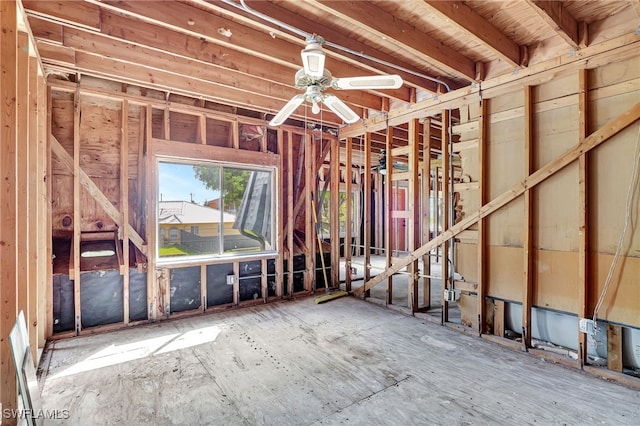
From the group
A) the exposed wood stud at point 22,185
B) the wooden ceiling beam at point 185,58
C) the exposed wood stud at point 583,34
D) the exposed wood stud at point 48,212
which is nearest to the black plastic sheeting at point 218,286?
the exposed wood stud at point 48,212

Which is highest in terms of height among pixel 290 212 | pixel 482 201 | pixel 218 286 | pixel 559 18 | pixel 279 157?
pixel 559 18

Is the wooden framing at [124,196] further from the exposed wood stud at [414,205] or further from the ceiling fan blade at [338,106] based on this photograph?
the exposed wood stud at [414,205]

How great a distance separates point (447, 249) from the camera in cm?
404

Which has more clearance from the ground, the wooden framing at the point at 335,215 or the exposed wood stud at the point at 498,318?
the wooden framing at the point at 335,215

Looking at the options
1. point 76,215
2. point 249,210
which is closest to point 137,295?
point 76,215

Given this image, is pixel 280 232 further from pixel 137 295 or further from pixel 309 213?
pixel 137 295

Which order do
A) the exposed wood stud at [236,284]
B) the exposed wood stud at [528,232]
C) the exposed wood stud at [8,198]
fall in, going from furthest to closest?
the exposed wood stud at [236,284]
the exposed wood stud at [528,232]
the exposed wood stud at [8,198]

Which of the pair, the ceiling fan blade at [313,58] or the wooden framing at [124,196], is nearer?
the ceiling fan blade at [313,58]

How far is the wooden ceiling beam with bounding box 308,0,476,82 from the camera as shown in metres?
2.37

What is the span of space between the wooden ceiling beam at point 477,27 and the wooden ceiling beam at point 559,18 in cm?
41

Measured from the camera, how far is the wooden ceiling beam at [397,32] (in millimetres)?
2369

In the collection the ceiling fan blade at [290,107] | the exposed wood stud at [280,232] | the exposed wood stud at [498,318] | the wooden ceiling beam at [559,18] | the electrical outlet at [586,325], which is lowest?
the exposed wood stud at [498,318]

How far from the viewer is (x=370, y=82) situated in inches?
91.3

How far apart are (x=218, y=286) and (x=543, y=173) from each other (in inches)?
172
